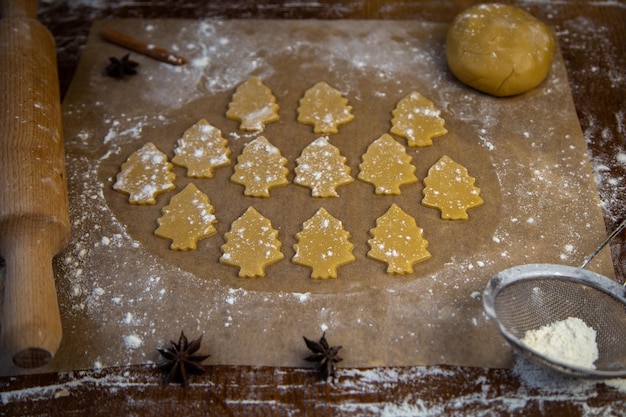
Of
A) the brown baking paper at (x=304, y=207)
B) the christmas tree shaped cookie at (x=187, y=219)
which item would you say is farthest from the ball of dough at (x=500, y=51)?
the christmas tree shaped cookie at (x=187, y=219)

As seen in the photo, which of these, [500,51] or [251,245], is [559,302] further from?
[500,51]

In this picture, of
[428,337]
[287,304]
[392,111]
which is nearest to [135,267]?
[287,304]

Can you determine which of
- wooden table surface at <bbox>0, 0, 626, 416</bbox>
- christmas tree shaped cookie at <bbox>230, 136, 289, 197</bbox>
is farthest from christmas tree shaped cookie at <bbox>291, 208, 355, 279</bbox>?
wooden table surface at <bbox>0, 0, 626, 416</bbox>

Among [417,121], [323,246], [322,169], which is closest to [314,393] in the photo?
[323,246]

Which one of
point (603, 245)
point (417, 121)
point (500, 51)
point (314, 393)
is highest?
point (500, 51)

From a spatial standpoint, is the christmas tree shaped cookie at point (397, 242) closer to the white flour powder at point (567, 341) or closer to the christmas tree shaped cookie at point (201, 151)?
the white flour powder at point (567, 341)

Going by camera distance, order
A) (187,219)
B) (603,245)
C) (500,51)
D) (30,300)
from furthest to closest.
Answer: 1. (500,51)
2. (187,219)
3. (603,245)
4. (30,300)
